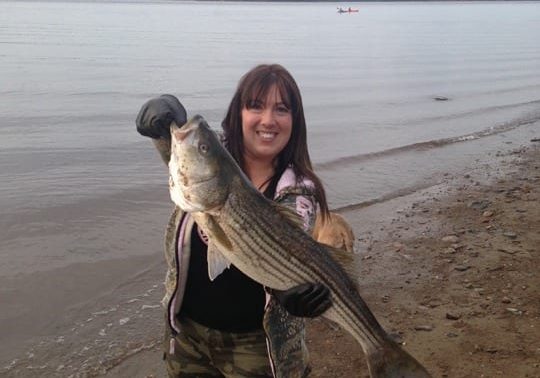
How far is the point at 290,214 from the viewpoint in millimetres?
3377

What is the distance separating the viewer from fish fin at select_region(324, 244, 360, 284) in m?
3.53

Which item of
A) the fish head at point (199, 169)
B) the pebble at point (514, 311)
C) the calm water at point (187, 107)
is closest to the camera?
the fish head at point (199, 169)

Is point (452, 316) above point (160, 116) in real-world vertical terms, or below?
below

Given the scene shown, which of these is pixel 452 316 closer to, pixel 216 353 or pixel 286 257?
pixel 216 353

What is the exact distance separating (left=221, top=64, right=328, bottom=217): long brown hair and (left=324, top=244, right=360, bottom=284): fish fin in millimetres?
468

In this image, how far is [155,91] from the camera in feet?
80.3

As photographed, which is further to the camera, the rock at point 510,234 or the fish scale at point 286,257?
the rock at point 510,234

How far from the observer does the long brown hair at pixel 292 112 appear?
152 inches

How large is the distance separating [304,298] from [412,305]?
170 inches

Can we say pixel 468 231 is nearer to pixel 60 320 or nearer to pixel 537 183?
pixel 537 183

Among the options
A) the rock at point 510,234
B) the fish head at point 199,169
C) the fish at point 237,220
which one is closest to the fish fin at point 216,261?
the fish at point 237,220

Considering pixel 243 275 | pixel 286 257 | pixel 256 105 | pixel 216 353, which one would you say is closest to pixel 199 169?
pixel 286 257

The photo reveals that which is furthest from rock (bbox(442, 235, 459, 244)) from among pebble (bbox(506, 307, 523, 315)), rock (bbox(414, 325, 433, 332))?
rock (bbox(414, 325, 433, 332))

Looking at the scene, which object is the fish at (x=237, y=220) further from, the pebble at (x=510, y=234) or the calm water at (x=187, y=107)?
the calm water at (x=187, y=107)
